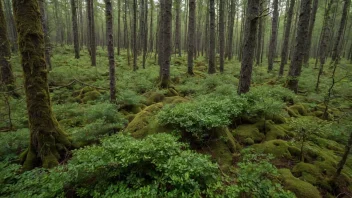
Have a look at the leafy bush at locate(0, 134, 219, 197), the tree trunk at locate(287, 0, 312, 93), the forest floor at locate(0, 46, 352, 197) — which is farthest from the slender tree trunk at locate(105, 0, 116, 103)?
the tree trunk at locate(287, 0, 312, 93)

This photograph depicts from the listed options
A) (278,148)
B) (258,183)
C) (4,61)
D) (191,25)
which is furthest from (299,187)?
(4,61)

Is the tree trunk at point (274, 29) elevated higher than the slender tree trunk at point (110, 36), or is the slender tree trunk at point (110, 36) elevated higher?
the tree trunk at point (274, 29)

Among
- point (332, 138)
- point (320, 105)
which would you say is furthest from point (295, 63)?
point (332, 138)

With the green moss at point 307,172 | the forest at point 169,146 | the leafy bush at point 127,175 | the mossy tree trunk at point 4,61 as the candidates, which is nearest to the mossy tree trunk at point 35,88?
the forest at point 169,146

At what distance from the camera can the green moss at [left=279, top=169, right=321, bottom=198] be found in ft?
11.3

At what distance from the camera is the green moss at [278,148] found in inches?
187

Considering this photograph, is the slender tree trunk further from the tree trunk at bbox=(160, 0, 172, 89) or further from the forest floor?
the tree trunk at bbox=(160, 0, 172, 89)

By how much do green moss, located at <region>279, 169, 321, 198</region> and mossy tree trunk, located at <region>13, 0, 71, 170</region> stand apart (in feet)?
17.5

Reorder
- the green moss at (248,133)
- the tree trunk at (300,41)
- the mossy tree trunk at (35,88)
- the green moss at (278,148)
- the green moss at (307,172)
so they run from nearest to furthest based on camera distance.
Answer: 1. the green moss at (307,172)
2. the mossy tree trunk at (35,88)
3. the green moss at (278,148)
4. the green moss at (248,133)
5. the tree trunk at (300,41)

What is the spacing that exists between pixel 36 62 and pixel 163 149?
3656mm

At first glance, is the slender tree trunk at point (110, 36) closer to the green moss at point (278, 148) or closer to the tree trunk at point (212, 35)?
the green moss at point (278, 148)

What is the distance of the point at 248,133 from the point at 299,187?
2.23 metres

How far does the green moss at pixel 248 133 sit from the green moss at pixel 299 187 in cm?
166

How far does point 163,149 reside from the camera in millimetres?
3641
